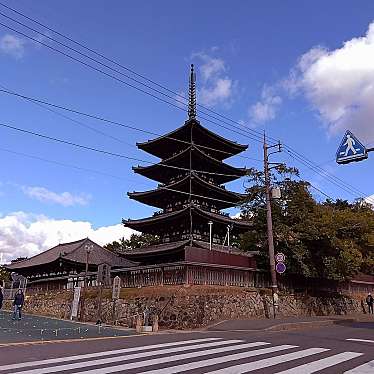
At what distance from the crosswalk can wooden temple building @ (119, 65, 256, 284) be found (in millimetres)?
19033

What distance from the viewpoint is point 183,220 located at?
109ft

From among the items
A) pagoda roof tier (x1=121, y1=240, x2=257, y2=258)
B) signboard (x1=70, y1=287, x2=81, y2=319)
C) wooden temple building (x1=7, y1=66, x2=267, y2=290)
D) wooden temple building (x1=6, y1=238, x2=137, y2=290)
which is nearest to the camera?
signboard (x1=70, y1=287, x2=81, y2=319)

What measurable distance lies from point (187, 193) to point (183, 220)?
216 cm

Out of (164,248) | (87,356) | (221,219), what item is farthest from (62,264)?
(87,356)

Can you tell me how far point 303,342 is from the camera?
493 inches

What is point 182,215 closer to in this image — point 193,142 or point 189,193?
point 189,193

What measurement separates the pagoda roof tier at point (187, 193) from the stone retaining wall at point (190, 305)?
10.5 meters

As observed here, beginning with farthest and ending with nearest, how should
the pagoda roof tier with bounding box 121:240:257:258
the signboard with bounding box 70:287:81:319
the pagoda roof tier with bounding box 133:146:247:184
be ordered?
the pagoda roof tier with bounding box 133:146:247:184 → the pagoda roof tier with bounding box 121:240:257:258 → the signboard with bounding box 70:287:81:319

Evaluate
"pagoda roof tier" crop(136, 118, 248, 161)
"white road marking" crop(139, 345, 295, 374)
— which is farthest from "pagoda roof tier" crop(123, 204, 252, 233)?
"white road marking" crop(139, 345, 295, 374)

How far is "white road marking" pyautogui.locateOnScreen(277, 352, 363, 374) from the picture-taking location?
7.72m

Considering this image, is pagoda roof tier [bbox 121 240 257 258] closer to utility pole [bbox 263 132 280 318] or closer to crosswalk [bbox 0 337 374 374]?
utility pole [bbox 263 132 280 318]

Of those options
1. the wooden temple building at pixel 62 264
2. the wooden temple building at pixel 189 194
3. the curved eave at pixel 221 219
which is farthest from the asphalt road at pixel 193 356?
the wooden temple building at pixel 62 264

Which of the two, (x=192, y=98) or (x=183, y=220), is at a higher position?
(x=192, y=98)

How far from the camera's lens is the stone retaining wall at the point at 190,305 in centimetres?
2011
